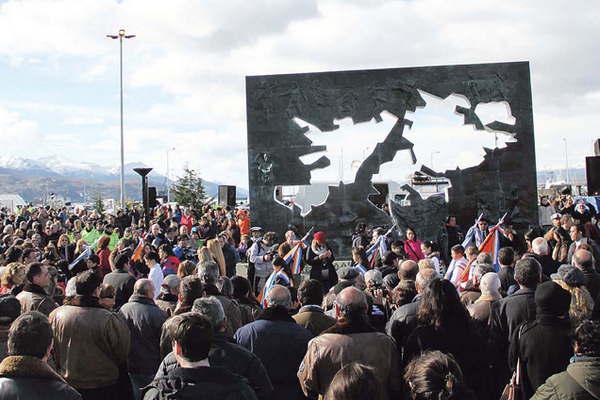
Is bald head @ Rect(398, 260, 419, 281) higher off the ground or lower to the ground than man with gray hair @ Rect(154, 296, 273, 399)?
higher

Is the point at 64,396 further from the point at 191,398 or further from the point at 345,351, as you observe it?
the point at 345,351

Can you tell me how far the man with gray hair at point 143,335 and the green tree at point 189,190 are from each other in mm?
28762

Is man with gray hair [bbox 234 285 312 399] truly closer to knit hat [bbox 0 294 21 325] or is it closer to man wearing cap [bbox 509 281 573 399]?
man wearing cap [bbox 509 281 573 399]

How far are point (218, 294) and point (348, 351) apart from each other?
2.15 meters

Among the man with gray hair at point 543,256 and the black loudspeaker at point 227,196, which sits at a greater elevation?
the black loudspeaker at point 227,196

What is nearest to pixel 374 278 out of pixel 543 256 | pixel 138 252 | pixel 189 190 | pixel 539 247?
pixel 539 247

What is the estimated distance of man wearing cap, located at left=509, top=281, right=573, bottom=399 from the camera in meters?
4.62

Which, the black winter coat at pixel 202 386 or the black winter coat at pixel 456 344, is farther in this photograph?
the black winter coat at pixel 456 344

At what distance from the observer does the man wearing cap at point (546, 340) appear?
4625 mm

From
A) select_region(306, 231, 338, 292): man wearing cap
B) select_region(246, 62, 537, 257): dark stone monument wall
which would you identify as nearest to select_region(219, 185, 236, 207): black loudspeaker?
select_region(246, 62, 537, 257): dark stone monument wall

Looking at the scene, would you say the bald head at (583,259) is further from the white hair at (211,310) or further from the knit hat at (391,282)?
the white hair at (211,310)

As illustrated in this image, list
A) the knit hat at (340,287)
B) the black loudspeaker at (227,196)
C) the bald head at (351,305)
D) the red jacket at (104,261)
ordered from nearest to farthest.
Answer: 1. the bald head at (351,305)
2. the knit hat at (340,287)
3. the red jacket at (104,261)
4. the black loudspeaker at (227,196)

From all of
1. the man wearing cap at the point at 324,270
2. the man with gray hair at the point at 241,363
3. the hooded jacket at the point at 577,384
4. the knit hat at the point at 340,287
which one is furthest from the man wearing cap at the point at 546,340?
the man wearing cap at the point at 324,270

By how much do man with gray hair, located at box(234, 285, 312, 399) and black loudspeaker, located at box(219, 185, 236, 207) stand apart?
2515 centimetres
